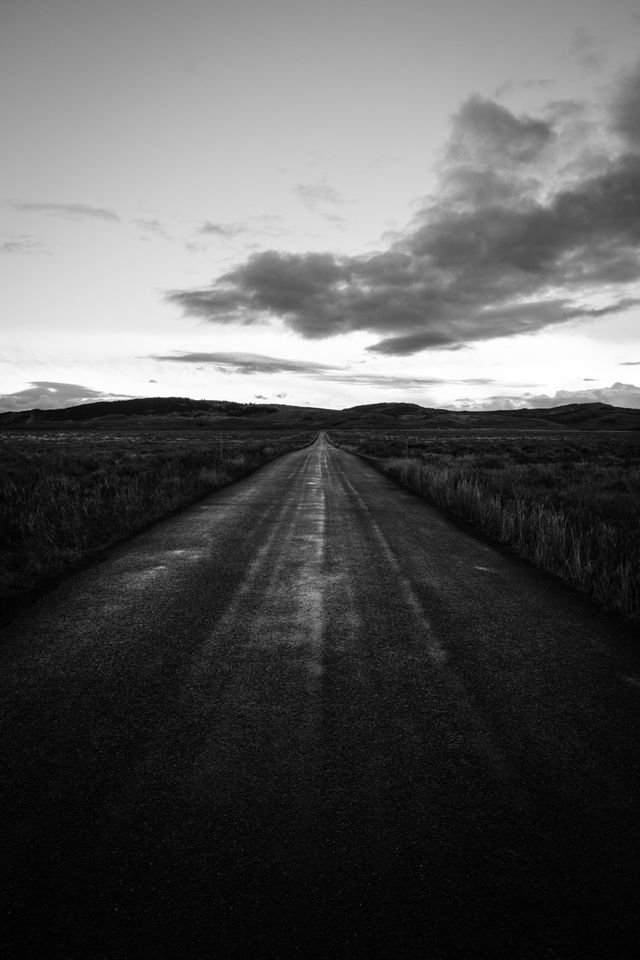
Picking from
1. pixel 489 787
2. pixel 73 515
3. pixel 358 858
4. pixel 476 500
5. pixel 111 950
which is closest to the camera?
pixel 111 950

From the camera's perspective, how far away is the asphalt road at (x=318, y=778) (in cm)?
208

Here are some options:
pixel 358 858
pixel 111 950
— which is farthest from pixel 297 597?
pixel 111 950

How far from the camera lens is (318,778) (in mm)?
2947

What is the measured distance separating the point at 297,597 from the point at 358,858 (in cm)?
399

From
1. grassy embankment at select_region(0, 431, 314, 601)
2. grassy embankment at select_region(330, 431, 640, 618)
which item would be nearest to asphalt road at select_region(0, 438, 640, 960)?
grassy embankment at select_region(330, 431, 640, 618)

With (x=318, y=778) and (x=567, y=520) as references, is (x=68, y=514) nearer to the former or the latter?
(x=318, y=778)

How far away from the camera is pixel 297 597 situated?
6.34 metres

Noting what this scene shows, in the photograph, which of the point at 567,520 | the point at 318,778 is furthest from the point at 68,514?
the point at 567,520

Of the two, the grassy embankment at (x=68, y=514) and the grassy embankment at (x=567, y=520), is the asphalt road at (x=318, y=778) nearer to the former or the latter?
the grassy embankment at (x=567, y=520)

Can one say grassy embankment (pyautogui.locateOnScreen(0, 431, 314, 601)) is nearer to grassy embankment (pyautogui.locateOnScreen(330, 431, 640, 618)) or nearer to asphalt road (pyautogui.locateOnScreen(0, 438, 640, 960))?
asphalt road (pyautogui.locateOnScreen(0, 438, 640, 960))

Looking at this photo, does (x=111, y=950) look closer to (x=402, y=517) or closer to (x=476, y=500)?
(x=402, y=517)

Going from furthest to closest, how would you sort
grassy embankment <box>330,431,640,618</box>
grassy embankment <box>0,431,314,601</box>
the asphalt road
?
grassy embankment <box>0,431,314,601</box> < grassy embankment <box>330,431,640,618</box> < the asphalt road

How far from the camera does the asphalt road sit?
6.83ft

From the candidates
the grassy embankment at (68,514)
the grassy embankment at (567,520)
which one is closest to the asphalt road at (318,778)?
the grassy embankment at (567,520)
